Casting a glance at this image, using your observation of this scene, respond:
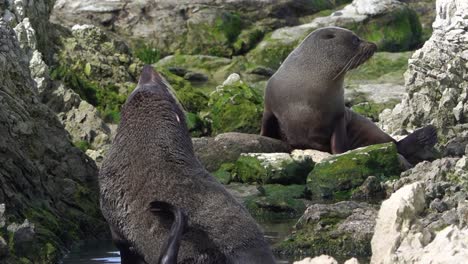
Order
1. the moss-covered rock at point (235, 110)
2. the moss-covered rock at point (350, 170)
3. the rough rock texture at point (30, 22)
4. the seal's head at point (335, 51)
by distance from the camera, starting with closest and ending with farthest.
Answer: the moss-covered rock at point (350, 170), the seal's head at point (335, 51), the rough rock texture at point (30, 22), the moss-covered rock at point (235, 110)

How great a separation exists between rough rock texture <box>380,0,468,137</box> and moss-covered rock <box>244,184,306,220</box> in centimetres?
382

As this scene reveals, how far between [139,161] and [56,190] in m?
3.28

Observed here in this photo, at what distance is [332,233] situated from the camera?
10391mm

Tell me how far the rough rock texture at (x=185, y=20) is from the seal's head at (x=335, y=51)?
37.9 feet

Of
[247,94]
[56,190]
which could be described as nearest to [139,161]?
[56,190]

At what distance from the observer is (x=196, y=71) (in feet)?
88.6

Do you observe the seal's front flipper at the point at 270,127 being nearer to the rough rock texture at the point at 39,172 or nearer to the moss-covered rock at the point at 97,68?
the moss-covered rock at the point at 97,68

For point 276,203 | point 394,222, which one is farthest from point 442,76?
point 394,222

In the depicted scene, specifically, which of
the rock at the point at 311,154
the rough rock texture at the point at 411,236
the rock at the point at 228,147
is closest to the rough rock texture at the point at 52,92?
the rock at the point at 228,147

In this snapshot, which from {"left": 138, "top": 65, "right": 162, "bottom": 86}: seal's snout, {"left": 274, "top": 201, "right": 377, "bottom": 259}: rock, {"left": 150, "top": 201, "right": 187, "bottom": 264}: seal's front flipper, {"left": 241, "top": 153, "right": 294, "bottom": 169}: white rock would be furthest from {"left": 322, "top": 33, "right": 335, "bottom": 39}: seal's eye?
{"left": 150, "top": 201, "right": 187, "bottom": 264}: seal's front flipper

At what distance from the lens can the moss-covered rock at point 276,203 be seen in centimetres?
1294

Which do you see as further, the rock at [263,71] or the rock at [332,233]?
the rock at [263,71]

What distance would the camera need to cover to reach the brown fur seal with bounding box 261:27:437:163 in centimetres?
1667

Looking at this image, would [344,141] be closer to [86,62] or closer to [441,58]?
[441,58]
